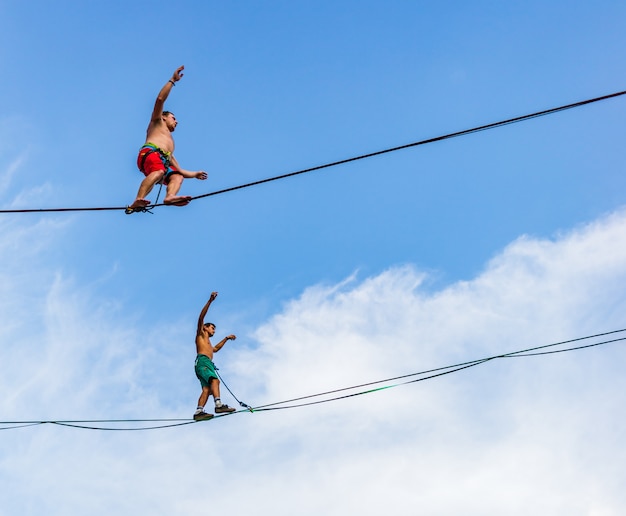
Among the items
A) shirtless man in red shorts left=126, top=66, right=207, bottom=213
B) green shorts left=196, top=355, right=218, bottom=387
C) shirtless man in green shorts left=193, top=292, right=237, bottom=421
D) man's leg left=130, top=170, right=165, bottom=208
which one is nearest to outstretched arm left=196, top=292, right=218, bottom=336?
shirtless man in green shorts left=193, top=292, right=237, bottom=421

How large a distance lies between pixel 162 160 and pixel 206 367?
2927mm

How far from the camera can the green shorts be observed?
395 inches

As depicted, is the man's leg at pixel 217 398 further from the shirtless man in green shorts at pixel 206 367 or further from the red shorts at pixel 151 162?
the red shorts at pixel 151 162

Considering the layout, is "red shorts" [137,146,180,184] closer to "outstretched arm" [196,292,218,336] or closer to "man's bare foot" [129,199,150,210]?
"man's bare foot" [129,199,150,210]

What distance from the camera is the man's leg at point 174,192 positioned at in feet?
26.2

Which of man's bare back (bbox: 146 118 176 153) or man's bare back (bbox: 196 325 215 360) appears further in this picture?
man's bare back (bbox: 196 325 215 360)

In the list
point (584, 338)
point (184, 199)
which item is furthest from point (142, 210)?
point (584, 338)

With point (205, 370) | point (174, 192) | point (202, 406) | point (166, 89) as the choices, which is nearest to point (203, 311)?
point (205, 370)

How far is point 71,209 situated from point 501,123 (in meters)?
3.91

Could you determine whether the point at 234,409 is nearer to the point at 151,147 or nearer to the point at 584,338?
the point at 151,147

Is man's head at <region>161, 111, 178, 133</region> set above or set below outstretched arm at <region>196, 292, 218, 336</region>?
above

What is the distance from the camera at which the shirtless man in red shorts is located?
8000 mm

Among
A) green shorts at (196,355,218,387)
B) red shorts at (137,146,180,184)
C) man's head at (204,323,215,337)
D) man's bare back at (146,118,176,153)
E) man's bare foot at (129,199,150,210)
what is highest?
man's bare back at (146,118,176,153)

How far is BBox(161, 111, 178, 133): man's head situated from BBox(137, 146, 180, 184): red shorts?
438mm
